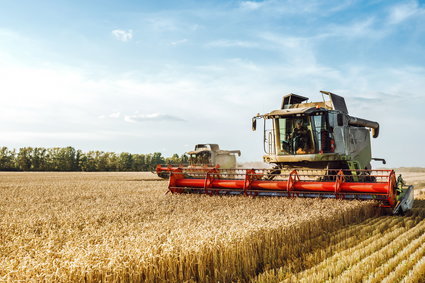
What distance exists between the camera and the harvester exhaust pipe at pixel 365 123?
10.4 metres

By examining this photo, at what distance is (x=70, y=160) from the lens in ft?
163

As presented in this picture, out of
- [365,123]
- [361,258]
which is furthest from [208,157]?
→ [361,258]

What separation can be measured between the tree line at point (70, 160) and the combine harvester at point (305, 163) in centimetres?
3933

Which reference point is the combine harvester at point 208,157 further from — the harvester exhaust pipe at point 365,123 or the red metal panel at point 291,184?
the red metal panel at point 291,184

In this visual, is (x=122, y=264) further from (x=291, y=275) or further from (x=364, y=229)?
(x=364, y=229)

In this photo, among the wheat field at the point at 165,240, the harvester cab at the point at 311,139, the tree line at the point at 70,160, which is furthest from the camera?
the tree line at the point at 70,160

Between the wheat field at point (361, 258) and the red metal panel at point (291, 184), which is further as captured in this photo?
the red metal panel at point (291, 184)

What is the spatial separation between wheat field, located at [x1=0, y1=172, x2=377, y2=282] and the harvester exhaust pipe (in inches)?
150

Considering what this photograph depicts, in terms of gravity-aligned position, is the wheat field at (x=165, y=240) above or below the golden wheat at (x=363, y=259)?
above

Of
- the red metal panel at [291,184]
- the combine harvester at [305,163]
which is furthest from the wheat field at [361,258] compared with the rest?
the combine harvester at [305,163]

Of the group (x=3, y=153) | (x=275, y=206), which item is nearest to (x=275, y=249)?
(x=275, y=206)

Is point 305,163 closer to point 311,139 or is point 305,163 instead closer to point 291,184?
point 311,139

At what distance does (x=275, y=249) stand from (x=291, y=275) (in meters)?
0.69

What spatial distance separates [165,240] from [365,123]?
9.01 meters
